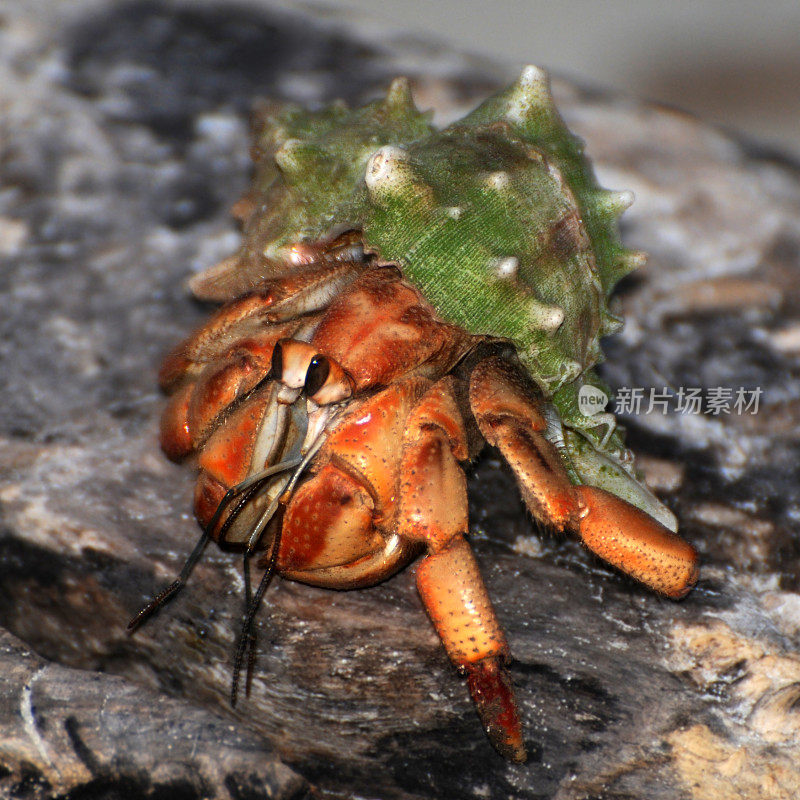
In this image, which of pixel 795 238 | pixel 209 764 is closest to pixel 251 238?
pixel 209 764

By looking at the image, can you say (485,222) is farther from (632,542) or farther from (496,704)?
(496,704)

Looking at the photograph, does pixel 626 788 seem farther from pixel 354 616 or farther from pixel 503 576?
pixel 354 616

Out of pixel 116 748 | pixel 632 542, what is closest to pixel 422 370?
pixel 632 542

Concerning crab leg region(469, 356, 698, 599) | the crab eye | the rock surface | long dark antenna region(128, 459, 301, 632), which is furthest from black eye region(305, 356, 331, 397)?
the rock surface

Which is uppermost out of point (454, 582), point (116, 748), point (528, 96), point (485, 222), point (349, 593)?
point (528, 96)

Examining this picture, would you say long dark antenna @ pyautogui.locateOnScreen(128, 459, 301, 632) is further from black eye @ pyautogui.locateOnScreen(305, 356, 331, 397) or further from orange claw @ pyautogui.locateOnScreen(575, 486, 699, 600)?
orange claw @ pyautogui.locateOnScreen(575, 486, 699, 600)

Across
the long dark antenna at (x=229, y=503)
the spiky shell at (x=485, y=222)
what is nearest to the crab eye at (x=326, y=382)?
the long dark antenna at (x=229, y=503)

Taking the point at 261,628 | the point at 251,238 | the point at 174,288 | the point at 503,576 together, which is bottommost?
the point at 261,628
